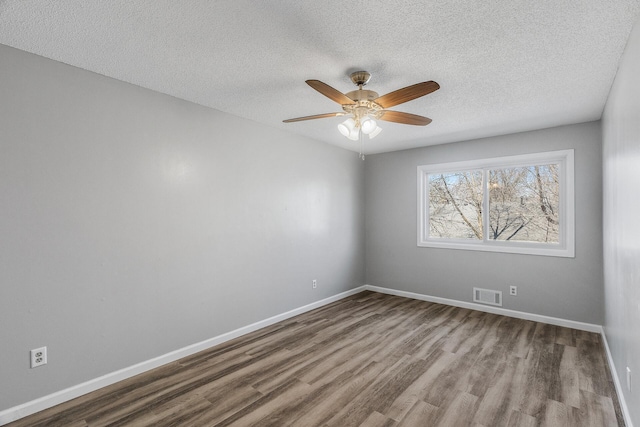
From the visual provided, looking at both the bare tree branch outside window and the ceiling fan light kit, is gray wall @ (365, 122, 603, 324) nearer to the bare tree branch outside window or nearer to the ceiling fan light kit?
the bare tree branch outside window

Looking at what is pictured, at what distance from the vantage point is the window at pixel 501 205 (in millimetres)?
3748

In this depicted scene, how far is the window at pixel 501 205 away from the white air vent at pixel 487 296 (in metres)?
0.56

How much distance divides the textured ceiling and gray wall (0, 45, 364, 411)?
1.04ft

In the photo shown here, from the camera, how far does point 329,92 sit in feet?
6.77

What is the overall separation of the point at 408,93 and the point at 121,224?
7.85ft

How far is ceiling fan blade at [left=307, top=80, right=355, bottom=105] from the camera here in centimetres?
193

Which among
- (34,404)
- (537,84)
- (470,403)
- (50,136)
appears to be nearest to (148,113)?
(50,136)

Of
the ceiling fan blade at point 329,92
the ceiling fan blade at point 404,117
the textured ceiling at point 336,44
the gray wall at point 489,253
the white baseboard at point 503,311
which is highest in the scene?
the textured ceiling at point 336,44

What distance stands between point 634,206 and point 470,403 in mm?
1604

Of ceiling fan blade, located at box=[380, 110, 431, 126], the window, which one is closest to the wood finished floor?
the window

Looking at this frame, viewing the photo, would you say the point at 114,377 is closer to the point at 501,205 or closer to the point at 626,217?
the point at 626,217

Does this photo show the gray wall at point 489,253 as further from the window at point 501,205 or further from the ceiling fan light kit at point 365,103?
the ceiling fan light kit at point 365,103

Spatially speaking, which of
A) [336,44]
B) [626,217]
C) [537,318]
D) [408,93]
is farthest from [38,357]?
[537,318]

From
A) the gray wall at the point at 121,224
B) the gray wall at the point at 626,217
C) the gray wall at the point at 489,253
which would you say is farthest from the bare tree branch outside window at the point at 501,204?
the gray wall at the point at 121,224
